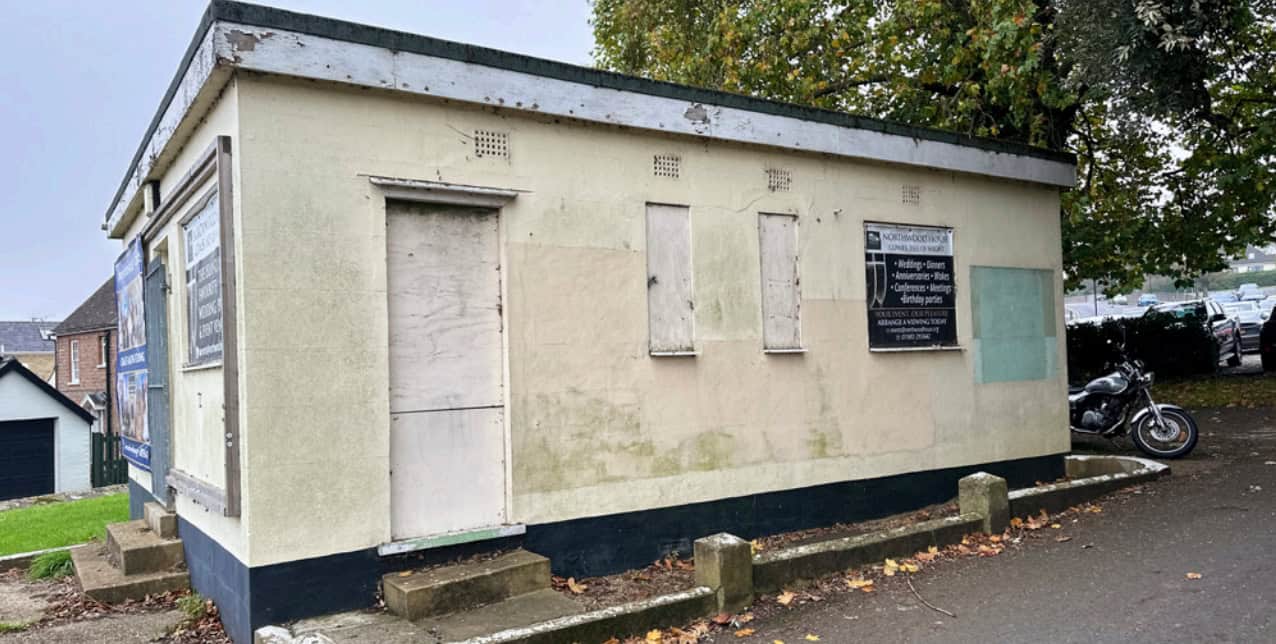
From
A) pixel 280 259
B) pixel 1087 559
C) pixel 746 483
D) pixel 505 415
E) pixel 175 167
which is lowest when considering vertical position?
pixel 1087 559

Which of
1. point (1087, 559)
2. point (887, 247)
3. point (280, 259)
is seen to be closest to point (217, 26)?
point (280, 259)

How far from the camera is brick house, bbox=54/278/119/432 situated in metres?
37.1

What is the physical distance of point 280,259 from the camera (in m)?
5.65

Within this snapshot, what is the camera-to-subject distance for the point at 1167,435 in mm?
10562

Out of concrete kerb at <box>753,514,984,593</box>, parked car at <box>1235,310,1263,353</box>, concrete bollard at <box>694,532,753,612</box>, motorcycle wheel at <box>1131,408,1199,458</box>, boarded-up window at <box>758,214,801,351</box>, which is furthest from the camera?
parked car at <box>1235,310,1263,353</box>

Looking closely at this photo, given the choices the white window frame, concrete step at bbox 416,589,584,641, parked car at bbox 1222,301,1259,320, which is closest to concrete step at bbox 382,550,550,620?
Answer: concrete step at bbox 416,589,584,641

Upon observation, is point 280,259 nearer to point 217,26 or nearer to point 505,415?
point 217,26

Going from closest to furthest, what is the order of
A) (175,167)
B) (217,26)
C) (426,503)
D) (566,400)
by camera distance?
1. (217,26)
2. (426,503)
3. (566,400)
4. (175,167)

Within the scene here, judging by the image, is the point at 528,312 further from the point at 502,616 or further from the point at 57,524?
the point at 57,524

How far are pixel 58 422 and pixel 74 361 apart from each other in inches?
441

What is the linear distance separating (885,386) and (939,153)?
2.33 metres

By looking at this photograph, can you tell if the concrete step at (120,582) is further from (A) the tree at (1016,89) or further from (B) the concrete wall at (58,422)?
(B) the concrete wall at (58,422)

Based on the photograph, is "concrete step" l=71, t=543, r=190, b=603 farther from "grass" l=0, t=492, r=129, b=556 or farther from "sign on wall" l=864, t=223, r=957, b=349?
"sign on wall" l=864, t=223, r=957, b=349

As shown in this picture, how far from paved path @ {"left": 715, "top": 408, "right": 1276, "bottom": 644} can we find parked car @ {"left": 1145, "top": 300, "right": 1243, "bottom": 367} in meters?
14.1
